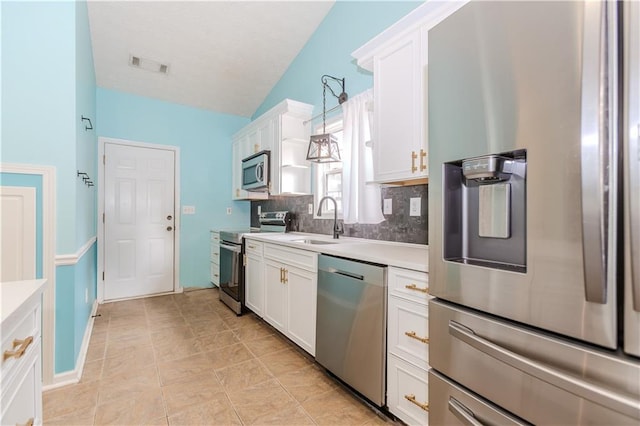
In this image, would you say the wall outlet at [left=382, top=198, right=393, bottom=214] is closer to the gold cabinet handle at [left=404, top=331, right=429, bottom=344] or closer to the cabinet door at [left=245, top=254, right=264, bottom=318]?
the gold cabinet handle at [left=404, top=331, right=429, bottom=344]

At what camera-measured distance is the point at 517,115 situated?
955 millimetres

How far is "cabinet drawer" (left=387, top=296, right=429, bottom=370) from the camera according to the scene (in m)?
1.44

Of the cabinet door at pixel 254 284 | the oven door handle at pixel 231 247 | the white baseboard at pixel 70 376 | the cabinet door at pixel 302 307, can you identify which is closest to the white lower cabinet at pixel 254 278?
the cabinet door at pixel 254 284

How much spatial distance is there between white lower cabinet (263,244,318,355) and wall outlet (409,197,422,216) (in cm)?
80

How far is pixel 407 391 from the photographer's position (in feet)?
5.01

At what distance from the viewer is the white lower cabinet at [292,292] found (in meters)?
2.24

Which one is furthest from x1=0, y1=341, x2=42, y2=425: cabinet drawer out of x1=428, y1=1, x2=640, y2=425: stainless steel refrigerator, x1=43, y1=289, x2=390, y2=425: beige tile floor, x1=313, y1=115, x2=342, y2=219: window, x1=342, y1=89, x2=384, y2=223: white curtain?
x1=313, y1=115, x2=342, y2=219: window

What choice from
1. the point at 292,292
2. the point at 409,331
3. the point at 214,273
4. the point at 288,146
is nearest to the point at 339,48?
the point at 288,146

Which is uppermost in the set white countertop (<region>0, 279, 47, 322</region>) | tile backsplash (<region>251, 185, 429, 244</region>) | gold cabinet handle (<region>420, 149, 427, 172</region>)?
gold cabinet handle (<region>420, 149, 427, 172</region>)

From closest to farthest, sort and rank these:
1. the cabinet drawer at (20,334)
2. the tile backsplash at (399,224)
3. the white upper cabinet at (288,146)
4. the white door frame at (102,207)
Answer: the cabinet drawer at (20,334) < the tile backsplash at (399,224) < the white upper cabinet at (288,146) < the white door frame at (102,207)

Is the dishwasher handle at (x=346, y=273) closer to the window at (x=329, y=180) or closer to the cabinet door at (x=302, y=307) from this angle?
the cabinet door at (x=302, y=307)

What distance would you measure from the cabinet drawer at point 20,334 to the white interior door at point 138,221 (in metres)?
3.22

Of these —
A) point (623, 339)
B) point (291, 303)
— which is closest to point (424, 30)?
point (623, 339)

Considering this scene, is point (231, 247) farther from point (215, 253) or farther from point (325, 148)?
point (325, 148)
